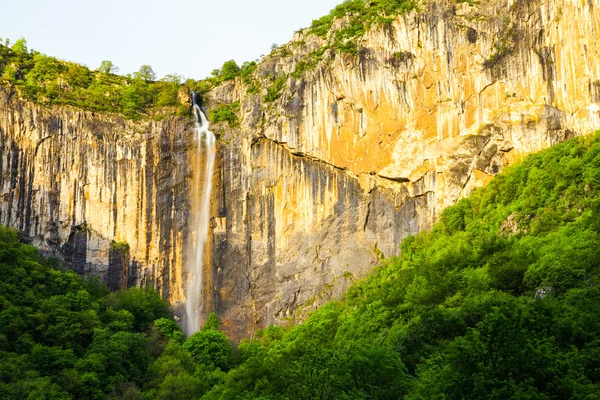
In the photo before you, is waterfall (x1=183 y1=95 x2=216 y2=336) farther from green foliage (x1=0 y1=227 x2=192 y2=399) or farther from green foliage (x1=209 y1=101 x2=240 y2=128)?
green foliage (x1=0 y1=227 x2=192 y2=399)

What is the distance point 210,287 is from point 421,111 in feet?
59.0

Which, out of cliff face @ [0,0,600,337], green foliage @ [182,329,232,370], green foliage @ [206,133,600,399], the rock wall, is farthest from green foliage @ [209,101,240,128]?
green foliage @ [182,329,232,370]

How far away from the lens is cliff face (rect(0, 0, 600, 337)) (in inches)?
2402

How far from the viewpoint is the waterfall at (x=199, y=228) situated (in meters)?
66.2

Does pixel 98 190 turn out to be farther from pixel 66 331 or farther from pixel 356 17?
pixel 356 17

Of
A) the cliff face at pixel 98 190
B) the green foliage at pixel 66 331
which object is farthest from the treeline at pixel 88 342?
the cliff face at pixel 98 190

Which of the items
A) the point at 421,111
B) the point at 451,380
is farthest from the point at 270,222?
the point at 451,380

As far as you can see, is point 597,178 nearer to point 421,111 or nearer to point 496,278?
point 496,278

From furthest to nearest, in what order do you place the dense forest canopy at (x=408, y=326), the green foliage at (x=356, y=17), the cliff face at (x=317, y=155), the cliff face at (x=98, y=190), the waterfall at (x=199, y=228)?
the cliff face at (x=98, y=190) → the waterfall at (x=199, y=228) → the green foliage at (x=356, y=17) → the cliff face at (x=317, y=155) → the dense forest canopy at (x=408, y=326)

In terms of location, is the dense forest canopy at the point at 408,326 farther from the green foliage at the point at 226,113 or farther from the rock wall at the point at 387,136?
the green foliage at the point at 226,113

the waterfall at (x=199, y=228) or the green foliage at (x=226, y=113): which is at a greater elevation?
the green foliage at (x=226, y=113)

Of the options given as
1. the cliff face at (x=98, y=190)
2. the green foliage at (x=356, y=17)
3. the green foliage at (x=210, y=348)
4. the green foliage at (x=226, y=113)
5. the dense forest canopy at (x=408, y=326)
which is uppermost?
the green foliage at (x=356, y=17)

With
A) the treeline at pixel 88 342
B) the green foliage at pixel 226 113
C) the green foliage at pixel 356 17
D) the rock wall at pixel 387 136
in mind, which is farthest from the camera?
the green foliage at pixel 226 113

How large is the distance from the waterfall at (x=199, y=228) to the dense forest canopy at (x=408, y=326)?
2.42 meters
